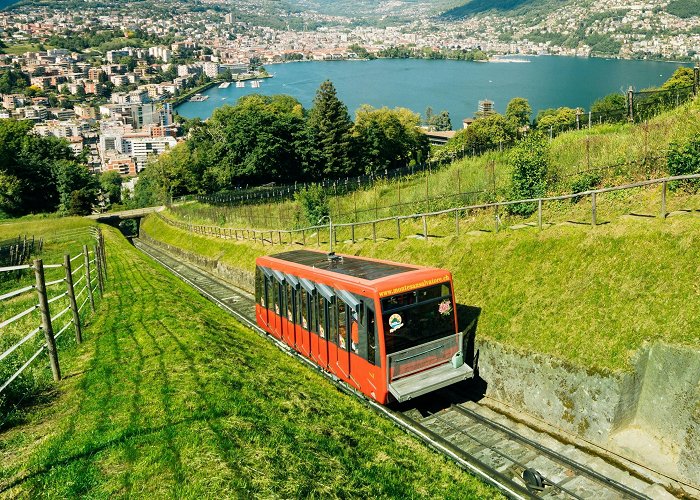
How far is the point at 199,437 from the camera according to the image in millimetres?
8570

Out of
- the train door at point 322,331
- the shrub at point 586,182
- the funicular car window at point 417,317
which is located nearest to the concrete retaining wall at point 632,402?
the funicular car window at point 417,317

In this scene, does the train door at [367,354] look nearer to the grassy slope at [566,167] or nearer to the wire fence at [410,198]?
the wire fence at [410,198]

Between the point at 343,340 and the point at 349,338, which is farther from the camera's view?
the point at 343,340

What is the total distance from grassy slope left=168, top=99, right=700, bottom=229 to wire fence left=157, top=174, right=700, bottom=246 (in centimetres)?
154

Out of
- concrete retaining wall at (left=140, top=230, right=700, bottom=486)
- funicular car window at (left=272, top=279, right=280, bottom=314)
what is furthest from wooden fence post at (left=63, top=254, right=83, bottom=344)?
concrete retaining wall at (left=140, top=230, right=700, bottom=486)

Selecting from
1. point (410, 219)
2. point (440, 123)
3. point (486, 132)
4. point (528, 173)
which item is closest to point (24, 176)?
point (486, 132)

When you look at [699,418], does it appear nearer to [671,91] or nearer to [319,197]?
[671,91]

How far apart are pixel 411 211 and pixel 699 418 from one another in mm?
20362

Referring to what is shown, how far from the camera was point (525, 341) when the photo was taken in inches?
519

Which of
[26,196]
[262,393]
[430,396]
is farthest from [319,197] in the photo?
[26,196]

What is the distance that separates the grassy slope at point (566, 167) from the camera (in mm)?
19500

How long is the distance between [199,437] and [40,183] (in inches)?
4082

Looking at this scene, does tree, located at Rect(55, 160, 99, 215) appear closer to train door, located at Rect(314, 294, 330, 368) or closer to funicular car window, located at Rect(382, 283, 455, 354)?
train door, located at Rect(314, 294, 330, 368)

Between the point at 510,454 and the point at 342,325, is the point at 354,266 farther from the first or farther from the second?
the point at 510,454
